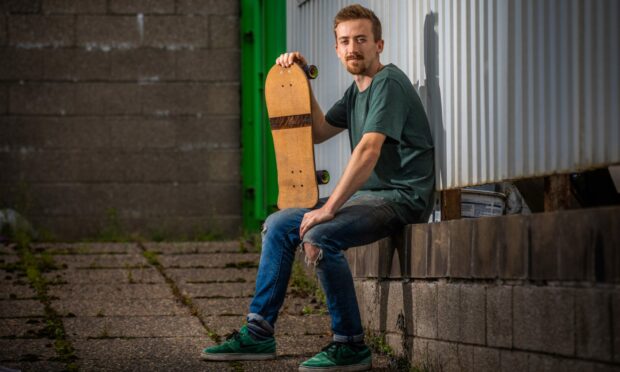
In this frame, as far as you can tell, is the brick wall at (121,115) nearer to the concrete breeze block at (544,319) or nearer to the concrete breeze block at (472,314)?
the concrete breeze block at (472,314)

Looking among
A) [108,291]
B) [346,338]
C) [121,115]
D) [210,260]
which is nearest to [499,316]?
[346,338]

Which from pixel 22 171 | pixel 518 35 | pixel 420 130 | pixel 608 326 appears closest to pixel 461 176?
pixel 420 130

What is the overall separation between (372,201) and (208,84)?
178 inches

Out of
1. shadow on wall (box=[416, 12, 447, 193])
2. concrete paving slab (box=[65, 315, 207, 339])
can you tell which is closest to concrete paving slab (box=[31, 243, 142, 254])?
concrete paving slab (box=[65, 315, 207, 339])

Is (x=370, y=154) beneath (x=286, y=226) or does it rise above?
above

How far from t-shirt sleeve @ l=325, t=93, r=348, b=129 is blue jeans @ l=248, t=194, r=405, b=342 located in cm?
43

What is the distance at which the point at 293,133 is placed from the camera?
434 centimetres

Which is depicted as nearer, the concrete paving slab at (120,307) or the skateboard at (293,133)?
the skateboard at (293,133)

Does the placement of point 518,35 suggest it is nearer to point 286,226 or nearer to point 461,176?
point 461,176

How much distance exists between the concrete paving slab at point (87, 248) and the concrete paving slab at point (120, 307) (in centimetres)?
163

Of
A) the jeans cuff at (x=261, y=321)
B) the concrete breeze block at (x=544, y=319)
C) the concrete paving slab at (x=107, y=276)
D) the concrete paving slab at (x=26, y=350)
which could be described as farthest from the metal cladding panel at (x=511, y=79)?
the concrete paving slab at (x=107, y=276)

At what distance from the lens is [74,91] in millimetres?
8250

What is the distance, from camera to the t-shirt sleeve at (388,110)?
3.89m

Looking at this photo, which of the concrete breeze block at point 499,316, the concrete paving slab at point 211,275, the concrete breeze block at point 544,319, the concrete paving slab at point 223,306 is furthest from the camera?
the concrete paving slab at point 211,275
